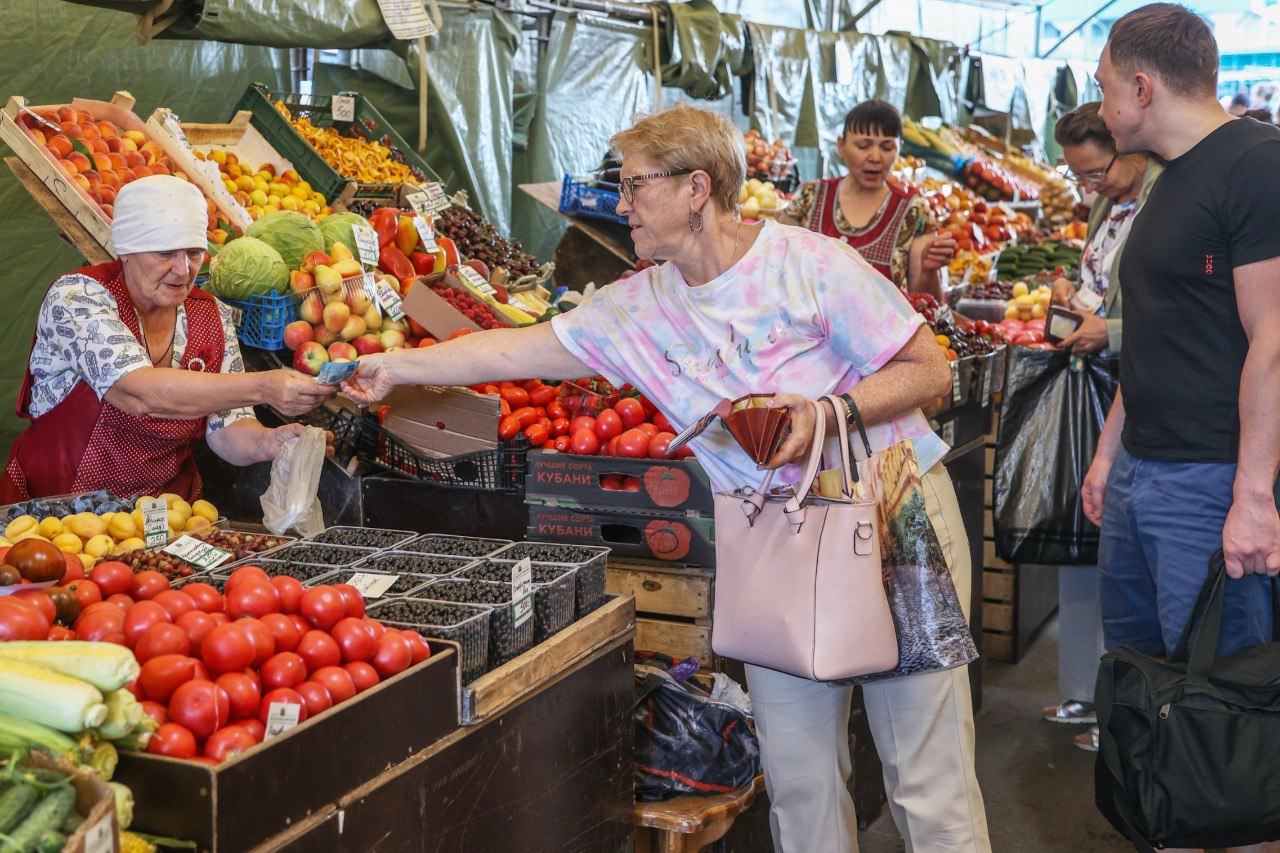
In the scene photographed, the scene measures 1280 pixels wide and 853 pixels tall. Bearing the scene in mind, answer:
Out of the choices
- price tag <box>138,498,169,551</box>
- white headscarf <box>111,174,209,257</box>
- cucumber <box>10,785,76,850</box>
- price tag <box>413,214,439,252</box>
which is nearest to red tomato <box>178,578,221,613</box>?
cucumber <box>10,785,76,850</box>

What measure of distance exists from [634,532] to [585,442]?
284 millimetres

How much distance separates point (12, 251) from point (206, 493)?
2.38 meters

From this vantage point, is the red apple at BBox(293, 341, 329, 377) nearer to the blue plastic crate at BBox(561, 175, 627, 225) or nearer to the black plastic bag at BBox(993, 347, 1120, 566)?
the black plastic bag at BBox(993, 347, 1120, 566)

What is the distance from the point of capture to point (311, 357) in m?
3.47

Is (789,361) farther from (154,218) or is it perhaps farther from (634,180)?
(154,218)

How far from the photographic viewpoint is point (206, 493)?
362 centimetres

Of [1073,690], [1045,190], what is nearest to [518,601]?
[1073,690]

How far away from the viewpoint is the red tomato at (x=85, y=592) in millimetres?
1948

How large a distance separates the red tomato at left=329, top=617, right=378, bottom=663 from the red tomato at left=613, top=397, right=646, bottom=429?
1352 mm

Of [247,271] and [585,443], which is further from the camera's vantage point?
[247,271]

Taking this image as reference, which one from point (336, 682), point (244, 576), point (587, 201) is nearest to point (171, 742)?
point (336, 682)

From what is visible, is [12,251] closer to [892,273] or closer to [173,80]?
[173,80]

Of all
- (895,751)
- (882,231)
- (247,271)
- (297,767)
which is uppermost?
(882,231)

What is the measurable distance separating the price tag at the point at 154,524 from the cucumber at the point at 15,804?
1450 millimetres
